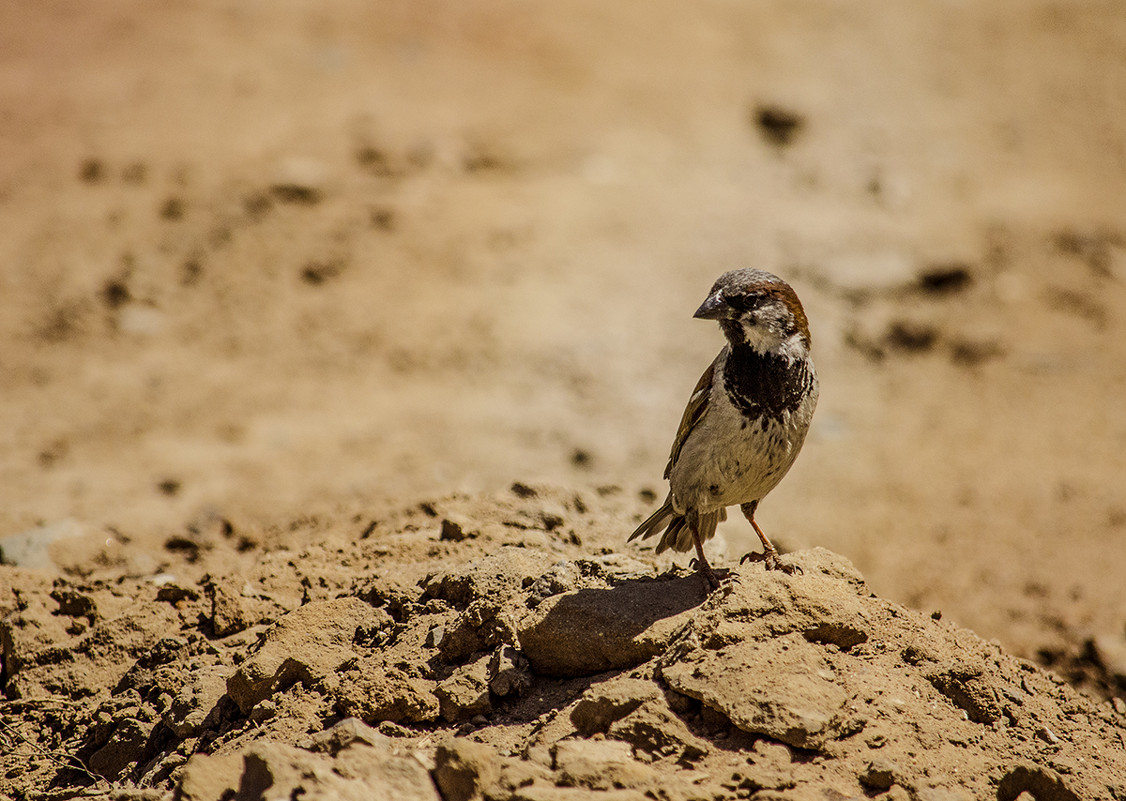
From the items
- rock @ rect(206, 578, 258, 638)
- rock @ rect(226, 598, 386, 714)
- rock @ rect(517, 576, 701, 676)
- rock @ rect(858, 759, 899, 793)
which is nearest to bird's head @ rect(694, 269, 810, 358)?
rock @ rect(517, 576, 701, 676)

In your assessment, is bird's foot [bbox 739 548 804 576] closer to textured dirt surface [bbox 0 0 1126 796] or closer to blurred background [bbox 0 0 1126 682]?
textured dirt surface [bbox 0 0 1126 796]

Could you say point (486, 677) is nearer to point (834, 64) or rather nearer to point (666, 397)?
point (666, 397)

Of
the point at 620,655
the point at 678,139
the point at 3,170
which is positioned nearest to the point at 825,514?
the point at 620,655

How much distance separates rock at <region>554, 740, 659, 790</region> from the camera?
3.44m

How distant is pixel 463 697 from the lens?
415 centimetres

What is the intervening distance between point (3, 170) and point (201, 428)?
5.54m

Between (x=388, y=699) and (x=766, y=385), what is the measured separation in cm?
228

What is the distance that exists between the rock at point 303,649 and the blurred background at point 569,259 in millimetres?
2246

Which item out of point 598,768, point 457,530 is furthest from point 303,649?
point 598,768

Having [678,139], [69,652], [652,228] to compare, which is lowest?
[69,652]

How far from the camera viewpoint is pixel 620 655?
4.27 m

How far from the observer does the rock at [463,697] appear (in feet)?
13.6

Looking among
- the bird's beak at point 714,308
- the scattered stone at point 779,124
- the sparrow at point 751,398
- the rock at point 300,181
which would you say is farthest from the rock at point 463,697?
the scattered stone at point 779,124

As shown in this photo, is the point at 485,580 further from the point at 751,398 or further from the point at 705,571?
the point at 751,398
